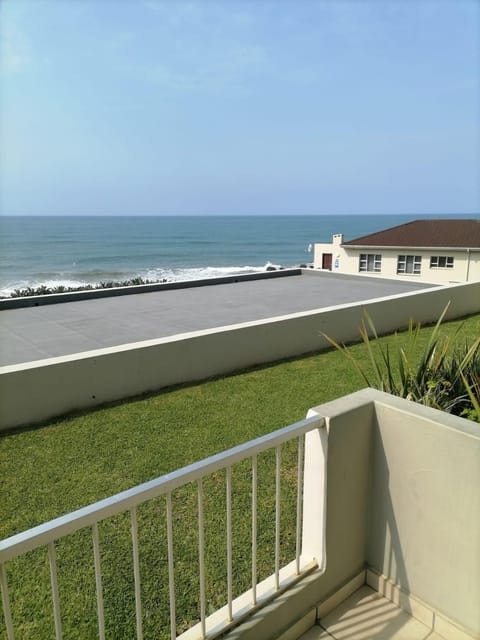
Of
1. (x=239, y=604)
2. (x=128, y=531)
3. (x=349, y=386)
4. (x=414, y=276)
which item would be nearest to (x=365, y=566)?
(x=239, y=604)

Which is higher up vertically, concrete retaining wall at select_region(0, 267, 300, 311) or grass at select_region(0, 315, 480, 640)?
concrete retaining wall at select_region(0, 267, 300, 311)

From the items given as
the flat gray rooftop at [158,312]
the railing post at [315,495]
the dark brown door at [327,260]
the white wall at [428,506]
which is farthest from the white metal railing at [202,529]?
the dark brown door at [327,260]

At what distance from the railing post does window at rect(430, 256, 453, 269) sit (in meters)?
27.1

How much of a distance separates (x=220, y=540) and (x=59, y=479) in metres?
1.56

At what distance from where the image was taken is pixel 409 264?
93.4ft

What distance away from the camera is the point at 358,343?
26.0 feet

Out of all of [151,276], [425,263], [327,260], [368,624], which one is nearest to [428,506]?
[368,624]

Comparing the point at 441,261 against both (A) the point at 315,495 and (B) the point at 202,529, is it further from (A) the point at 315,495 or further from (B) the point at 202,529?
(B) the point at 202,529

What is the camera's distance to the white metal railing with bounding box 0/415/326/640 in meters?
1.40

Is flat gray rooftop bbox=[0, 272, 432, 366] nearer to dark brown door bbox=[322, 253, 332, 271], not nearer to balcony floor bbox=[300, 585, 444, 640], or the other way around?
balcony floor bbox=[300, 585, 444, 640]

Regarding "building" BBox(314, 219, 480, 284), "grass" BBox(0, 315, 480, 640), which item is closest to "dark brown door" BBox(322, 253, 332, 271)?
"building" BBox(314, 219, 480, 284)

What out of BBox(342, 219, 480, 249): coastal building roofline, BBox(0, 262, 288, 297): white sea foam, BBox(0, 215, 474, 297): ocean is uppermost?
BBox(342, 219, 480, 249): coastal building roofline

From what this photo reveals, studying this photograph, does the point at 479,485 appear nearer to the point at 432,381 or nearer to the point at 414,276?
the point at 432,381

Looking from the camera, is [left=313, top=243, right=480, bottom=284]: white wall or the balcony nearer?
the balcony
